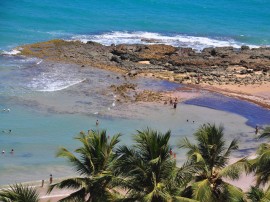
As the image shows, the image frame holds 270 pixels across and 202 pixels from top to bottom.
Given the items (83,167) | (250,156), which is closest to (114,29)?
(250,156)

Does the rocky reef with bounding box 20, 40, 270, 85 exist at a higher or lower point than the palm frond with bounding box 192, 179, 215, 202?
higher

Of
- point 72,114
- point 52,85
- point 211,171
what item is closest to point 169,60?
point 52,85

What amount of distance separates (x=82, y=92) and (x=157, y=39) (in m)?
31.4

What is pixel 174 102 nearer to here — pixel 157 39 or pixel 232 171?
pixel 232 171

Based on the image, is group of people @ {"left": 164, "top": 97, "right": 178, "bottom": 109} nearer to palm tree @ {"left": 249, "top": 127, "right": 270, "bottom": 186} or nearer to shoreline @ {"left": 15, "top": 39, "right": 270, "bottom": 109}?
shoreline @ {"left": 15, "top": 39, "right": 270, "bottom": 109}

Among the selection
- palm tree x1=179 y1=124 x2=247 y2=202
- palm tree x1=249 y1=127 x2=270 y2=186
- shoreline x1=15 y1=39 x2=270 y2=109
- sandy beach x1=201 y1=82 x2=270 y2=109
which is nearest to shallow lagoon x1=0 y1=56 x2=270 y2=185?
sandy beach x1=201 y1=82 x2=270 y2=109

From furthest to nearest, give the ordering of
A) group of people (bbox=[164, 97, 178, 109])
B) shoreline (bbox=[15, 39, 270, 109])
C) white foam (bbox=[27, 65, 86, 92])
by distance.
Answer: shoreline (bbox=[15, 39, 270, 109])
white foam (bbox=[27, 65, 86, 92])
group of people (bbox=[164, 97, 178, 109])

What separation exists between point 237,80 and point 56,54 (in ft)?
78.8

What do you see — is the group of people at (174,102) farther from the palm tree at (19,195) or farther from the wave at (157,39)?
the palm tree at (19,195)

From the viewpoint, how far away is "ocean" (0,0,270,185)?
120ft

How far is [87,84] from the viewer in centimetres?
5188

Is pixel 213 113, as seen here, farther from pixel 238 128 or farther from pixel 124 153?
pixel 124 153

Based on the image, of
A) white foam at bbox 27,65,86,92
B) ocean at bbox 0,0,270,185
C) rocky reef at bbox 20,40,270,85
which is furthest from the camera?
rocky reef at bbox 20,40,270,85

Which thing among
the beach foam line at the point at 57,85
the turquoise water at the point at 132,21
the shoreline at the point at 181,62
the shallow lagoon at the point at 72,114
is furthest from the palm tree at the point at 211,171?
the turquoise water at the point at 132,21
